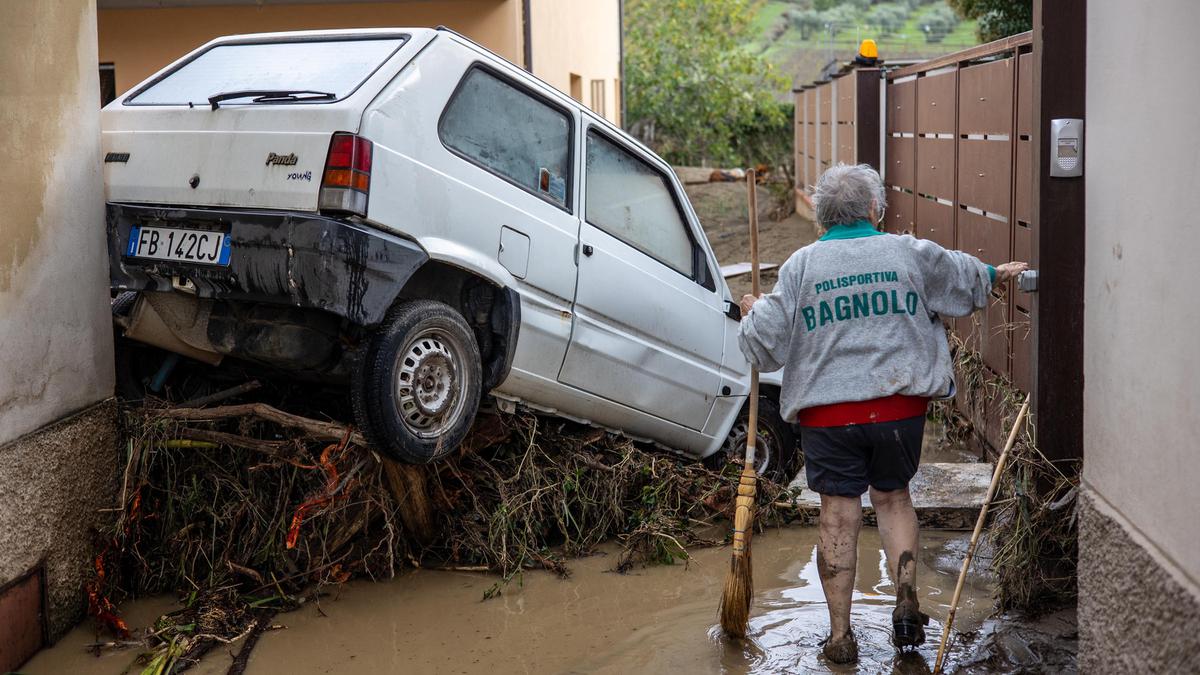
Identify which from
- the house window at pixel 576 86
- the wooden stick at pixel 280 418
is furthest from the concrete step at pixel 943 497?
the house window at pixel 576 86

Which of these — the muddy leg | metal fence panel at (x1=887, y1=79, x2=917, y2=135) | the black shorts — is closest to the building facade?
metal fence panel at (x1=887, y1=79, x2=917, y2=135)

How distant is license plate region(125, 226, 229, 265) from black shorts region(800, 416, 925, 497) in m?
2.27

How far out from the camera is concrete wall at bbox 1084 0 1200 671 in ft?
9.37

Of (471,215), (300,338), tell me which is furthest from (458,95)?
(300,338)

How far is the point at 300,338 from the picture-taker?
15.7ft

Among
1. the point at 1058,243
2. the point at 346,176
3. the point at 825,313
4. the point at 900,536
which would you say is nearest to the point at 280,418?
the point at 346,176

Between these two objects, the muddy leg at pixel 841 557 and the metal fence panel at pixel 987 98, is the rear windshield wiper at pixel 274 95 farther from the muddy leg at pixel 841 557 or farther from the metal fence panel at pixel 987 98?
the metal fence panel at pixel 987 98

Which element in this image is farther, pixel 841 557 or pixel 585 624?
pixel 585 624

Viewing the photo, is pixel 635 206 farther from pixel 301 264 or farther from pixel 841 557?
pixel 841 557

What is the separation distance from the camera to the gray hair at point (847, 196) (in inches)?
169

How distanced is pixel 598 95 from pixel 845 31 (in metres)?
41.9

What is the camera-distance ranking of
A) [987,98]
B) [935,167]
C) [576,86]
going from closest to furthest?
1. [987,98]
2. [935,167]
3. [576,86]

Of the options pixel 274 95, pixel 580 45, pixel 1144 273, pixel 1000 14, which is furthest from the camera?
pixel 1000 14

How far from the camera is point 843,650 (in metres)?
4.30
